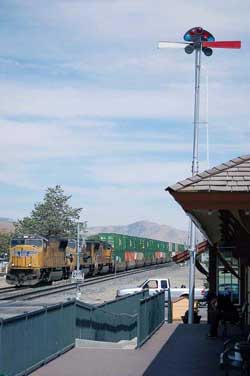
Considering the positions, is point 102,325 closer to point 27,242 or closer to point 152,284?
point 152,284

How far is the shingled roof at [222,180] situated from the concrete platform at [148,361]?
4442mm

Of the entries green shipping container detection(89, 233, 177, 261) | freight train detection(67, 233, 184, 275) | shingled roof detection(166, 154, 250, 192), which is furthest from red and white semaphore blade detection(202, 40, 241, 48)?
green shipping container detection(89, 233, 177, 261)

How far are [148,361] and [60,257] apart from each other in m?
39.1

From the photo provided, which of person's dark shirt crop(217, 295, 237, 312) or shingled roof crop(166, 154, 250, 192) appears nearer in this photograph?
shingled roof crop(166, 154, 250, 192)

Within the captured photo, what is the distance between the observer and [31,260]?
46156mm

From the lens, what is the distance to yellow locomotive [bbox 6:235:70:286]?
46438 mm

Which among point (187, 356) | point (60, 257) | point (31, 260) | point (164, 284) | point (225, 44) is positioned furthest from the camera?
point (60, 257)

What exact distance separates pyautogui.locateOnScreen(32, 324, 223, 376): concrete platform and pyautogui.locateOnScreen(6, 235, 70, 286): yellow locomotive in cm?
3005

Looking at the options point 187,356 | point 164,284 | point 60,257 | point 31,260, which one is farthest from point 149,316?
point 60,257

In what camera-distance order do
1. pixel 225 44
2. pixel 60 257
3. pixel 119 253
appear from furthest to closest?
pixel 119 253 → pixel 60 257 → pixel 225 44

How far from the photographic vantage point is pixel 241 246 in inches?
490

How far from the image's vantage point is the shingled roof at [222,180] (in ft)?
25.7

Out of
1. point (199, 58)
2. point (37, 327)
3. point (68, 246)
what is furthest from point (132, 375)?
point (68, 246)

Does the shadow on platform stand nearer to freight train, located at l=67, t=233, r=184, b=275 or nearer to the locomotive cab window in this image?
the locomotive cab window
